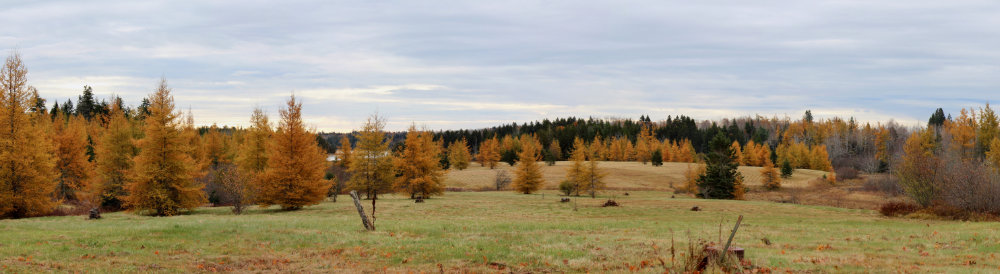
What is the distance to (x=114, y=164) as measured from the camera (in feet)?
144

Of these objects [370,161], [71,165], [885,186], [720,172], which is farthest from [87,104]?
[885,186]

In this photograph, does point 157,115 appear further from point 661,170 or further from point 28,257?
point 661,170

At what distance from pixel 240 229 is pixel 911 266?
67.0ft

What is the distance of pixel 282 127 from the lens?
38.1 meters

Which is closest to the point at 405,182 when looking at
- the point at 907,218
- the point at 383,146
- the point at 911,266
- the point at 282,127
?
the point at 383,146

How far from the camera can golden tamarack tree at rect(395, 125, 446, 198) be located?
52531 millimetres

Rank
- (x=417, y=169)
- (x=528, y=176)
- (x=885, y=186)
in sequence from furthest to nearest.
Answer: (x=885, y=186)
(x=528, y=176)
(x=417, y=169)

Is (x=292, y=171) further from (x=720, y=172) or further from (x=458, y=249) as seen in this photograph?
(x=720, y=172)

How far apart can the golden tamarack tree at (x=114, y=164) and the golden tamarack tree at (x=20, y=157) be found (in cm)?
606

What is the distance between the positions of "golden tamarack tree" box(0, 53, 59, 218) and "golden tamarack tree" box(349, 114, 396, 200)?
897 inches

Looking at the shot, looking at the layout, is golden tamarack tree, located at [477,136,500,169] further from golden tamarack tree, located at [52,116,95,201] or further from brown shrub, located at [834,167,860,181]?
golden tamarack tree, located at [52,116,95,201]

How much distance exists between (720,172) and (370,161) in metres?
38.7

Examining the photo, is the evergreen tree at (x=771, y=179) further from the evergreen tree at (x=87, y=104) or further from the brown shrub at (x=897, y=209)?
the evergreen tree at (x=87, y=104)

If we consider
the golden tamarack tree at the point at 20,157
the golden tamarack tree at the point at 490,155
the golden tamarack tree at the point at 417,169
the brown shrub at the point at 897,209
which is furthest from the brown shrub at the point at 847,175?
the golden tamarack tree at the point at 20,157
